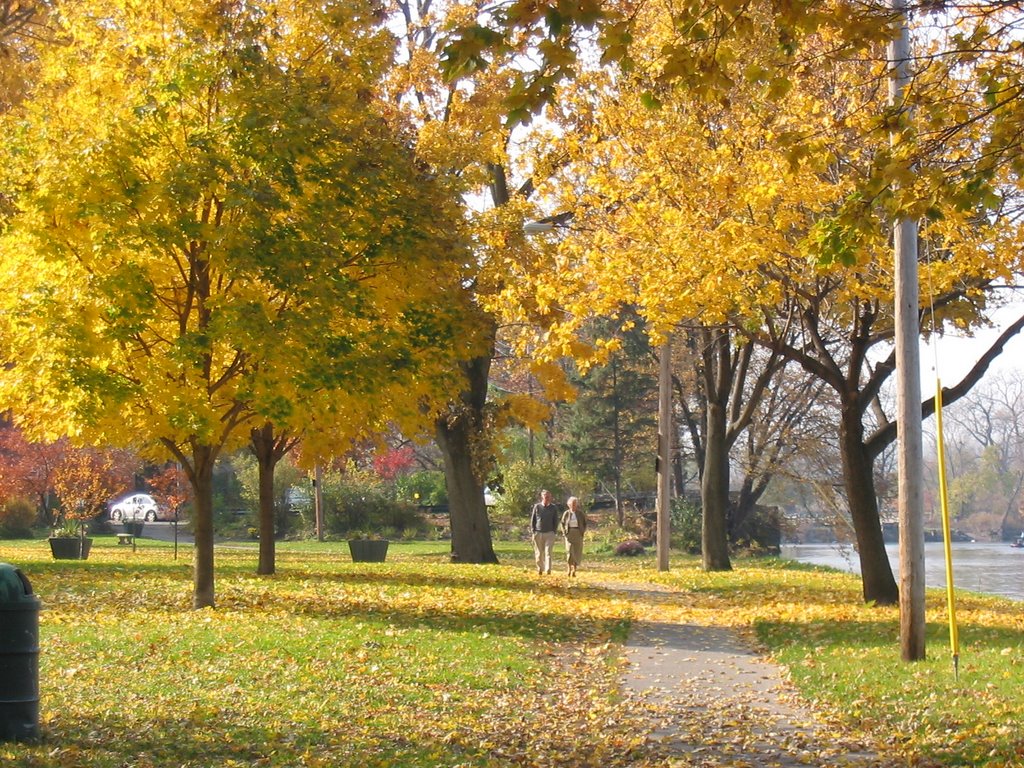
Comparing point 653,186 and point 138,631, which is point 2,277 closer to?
point 138,631

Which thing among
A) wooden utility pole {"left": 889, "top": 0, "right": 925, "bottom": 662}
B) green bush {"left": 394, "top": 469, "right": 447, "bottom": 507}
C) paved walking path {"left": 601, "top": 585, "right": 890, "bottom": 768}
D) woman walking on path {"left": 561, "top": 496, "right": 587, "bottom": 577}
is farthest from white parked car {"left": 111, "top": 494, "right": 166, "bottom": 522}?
wooden utility pole {"left": 889, "top": 0, "right": 925, "bottom": 662}

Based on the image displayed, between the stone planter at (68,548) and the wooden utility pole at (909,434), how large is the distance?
870 inches

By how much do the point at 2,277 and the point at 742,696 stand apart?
990 cm

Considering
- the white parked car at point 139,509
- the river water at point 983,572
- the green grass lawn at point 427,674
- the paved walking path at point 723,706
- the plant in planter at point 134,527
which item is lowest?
the river water at point 983,572

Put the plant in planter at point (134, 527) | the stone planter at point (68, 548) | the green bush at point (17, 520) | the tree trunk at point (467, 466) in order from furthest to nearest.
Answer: the plant in planter at point (134, 527) → the green bush at point (17, 520) → the tree trunk at point (467, 466) → the stone planter at point (68, 548)

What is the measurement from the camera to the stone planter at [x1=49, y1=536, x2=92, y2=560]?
1129 inches

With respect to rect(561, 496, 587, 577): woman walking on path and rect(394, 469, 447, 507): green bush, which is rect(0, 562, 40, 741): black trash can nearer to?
rect(561, 496, 587, 577): woman walking on path

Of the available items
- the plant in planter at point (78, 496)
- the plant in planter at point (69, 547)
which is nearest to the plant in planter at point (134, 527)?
the plant in planter at point (78, 496)

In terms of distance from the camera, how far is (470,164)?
77.5 feet

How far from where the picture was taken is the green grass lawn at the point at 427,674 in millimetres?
8078

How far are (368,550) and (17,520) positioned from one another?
68.0 feet

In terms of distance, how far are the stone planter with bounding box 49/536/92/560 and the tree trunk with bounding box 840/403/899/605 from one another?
18954 mm

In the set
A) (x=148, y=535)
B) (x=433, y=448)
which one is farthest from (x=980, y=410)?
(x=148, y=535)

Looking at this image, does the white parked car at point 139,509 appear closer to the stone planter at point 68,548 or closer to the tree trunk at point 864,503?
the stone planter at point 68,548
